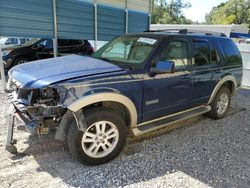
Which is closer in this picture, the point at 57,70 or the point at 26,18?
the point at 57,70

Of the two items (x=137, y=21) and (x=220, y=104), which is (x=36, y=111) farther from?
(x=137, y=21)

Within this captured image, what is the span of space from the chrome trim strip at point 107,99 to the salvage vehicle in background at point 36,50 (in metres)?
6.10

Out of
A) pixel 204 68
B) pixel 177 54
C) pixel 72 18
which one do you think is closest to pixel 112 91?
pixel 177 54

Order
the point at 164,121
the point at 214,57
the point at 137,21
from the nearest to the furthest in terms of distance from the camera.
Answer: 1. the point at 164,121
2. the point at 214,57
3. the point at 137,21

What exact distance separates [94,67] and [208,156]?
217 centimetres

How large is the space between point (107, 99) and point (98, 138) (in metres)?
0.54

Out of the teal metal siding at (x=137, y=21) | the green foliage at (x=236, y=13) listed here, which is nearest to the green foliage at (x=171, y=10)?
the green foliage at (x=236, y=13)

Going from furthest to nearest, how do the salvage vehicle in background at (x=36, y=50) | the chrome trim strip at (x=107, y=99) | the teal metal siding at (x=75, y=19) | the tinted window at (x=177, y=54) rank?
1. the salvage vehicle in background at (x=36, y=50)
2. the teal metal siding at (x=75, y=19)
3. the tinted window at (x=177, y=54)
4. the chrome trim strip at (x=107, y=99)

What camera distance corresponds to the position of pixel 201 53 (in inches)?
174

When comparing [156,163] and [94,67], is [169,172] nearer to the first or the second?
[156,163]

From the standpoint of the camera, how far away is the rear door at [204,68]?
428 centimetres

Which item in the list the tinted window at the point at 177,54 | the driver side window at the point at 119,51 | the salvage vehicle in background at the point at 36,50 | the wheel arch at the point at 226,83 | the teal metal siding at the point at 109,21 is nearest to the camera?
the tinted window at the point at 177,54

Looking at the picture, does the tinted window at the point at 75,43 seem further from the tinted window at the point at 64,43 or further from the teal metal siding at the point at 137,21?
the teal metal siding at the point at 137,21

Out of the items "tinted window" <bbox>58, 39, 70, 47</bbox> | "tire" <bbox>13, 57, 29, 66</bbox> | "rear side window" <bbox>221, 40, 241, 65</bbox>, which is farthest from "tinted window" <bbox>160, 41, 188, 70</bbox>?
"tire" <bbox>13, 57, 29, 66</bbox>
